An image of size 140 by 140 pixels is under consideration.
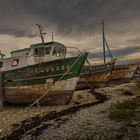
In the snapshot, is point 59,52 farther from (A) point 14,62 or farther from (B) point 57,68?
(A) point 14,62

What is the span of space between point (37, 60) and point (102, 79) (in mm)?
18557

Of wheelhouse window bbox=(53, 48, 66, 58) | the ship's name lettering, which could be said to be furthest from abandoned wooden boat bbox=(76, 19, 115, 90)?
the ship's name lettering

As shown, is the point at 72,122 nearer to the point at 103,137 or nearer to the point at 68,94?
the point at 103,137

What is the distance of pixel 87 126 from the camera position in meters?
14.7

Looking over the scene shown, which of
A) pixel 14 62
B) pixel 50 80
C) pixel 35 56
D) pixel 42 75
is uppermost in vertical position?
pixel 35 56

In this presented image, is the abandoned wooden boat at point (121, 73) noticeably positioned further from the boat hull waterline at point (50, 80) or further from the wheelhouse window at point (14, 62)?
the wheelhouse window at point (14, 62)

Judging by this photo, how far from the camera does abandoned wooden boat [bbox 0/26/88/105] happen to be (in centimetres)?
2552

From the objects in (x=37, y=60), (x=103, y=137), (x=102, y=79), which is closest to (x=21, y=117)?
(x=37, y=60)

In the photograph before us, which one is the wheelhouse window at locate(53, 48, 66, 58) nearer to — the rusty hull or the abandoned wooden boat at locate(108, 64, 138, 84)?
the rusty hull

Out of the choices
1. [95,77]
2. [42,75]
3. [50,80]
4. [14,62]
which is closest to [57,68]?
[50,80]

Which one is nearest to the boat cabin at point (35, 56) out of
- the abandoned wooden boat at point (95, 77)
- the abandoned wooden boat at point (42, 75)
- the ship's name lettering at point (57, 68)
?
the abandoned wooden boat at point (42, 75)

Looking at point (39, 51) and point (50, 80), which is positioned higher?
point (39, 51)

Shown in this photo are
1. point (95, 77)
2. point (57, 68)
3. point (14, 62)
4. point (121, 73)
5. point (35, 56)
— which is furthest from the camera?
point (121, 73)

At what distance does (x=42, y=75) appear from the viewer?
2566 cm
